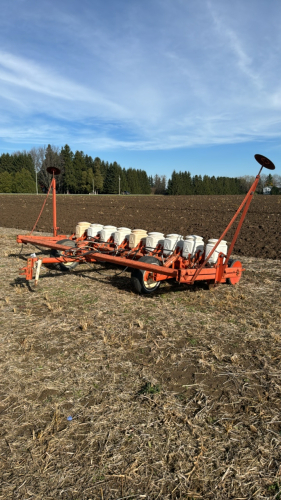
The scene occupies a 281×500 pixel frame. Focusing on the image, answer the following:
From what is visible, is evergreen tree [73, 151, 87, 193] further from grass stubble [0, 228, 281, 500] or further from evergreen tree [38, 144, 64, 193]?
grass stubble [0, 228, 281, 500]

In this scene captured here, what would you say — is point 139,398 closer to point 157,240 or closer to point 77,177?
point 157,240

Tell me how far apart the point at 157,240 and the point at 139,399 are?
15.2 ft

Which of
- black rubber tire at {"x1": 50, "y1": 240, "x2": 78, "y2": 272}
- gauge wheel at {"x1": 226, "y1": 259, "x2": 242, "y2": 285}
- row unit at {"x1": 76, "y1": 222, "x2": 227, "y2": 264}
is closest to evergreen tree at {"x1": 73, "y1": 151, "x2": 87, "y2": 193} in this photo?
row unit at {"x1": 76, "y1": 222, "x2": 227, "y2": 264}

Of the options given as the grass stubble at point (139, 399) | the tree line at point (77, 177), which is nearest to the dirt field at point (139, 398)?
the grass stubble at point (139, 399)

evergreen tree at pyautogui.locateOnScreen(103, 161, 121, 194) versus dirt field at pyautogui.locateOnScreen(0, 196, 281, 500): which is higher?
evergreen tree at pyautogui.locateOnScreen(103, 161, 121, 194)

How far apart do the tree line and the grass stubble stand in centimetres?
7541

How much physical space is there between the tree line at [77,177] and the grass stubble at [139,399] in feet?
247

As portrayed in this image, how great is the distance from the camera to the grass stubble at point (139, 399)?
239 cm

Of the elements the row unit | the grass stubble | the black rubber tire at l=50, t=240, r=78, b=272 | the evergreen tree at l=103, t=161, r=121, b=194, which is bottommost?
the grass stubble

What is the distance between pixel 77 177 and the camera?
84.9 metres

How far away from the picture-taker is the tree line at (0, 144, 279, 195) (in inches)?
2990

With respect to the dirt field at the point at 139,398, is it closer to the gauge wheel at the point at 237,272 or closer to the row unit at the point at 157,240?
the gauge wheel at the point at 237,272

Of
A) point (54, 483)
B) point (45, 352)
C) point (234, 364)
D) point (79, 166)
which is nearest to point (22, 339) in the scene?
point (45, 352)

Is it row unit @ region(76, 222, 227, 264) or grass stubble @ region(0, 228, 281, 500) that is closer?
grass stubble @ region(0, 228, 281, 500)
